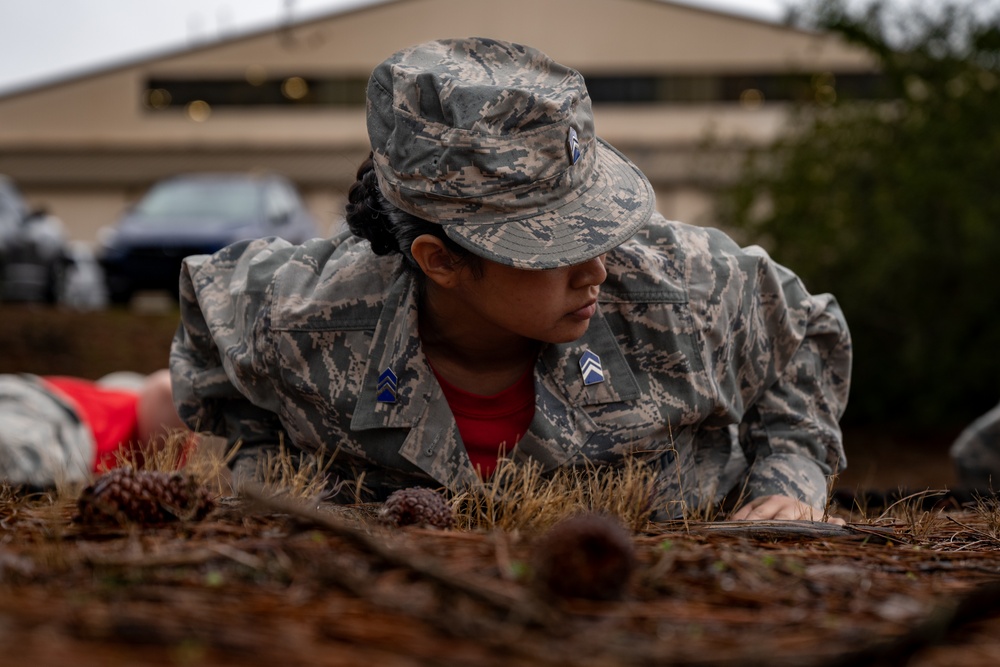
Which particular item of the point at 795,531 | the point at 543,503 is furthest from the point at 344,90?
the point at 795,531

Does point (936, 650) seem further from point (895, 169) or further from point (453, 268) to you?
point (895, 169)

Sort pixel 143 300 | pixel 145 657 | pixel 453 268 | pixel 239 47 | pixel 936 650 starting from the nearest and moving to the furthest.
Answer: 1. pixel 145 657
2. pixel 936 650
3. pixel 453 268
4. pixel 143 300
5. pixel 239 47

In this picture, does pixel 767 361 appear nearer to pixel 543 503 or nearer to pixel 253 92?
pixel 543 503

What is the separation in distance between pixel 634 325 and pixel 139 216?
11136 millimetres

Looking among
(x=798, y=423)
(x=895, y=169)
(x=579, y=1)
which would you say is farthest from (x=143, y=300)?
(x=579, y=1)

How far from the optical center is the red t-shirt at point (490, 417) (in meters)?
3.14

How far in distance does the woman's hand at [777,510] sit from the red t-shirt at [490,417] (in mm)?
577

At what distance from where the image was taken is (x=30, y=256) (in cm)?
1244

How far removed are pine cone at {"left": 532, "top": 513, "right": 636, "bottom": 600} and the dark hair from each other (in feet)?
4.07

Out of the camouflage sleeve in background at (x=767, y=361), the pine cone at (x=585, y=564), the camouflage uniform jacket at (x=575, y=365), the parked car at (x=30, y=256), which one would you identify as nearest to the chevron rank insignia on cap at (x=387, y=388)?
the camouflage uniform jacket at (x=575, y=365)

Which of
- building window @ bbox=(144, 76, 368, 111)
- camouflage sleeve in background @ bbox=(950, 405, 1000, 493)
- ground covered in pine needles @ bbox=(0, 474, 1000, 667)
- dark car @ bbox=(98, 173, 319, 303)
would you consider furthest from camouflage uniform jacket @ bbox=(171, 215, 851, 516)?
building window @ bbox=(144, 76, 368, 111)

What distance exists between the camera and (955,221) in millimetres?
8633

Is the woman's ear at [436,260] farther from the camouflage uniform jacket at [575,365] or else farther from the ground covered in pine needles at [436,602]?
the ground covered in pine needles at [436,602]

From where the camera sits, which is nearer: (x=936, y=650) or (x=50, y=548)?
(x=936, y=650)
